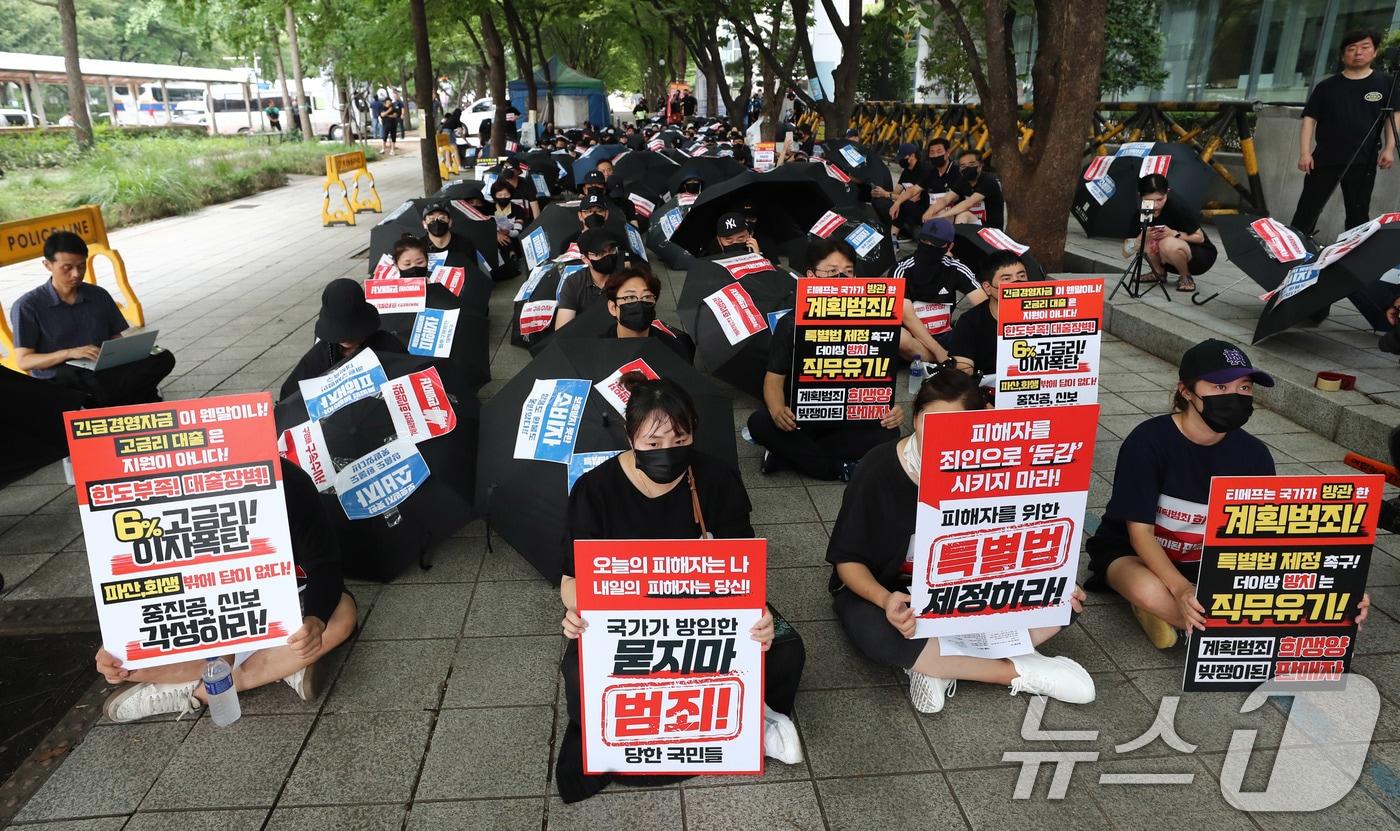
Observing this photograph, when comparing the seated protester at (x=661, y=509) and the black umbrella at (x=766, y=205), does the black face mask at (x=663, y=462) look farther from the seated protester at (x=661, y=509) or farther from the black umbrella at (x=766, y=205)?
the black umbrella at (x=766, y=205)

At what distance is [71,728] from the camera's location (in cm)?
347

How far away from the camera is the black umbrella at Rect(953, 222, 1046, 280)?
657cm

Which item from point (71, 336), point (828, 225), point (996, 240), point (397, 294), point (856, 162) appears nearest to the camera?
point (71, 336)

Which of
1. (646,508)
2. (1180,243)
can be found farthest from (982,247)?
(646,508)

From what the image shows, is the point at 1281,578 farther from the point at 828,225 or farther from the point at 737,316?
the point at 828,225

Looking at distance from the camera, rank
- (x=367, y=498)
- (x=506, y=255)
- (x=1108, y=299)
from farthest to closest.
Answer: (x=506, y=255) < (x=1108, y=299) < (x=367, y=498)

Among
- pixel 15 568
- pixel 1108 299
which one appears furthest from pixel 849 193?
pixel 15 568

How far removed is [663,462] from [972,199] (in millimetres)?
9133

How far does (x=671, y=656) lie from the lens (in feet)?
9.53

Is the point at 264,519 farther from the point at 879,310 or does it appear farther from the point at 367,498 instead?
the point at 879,310

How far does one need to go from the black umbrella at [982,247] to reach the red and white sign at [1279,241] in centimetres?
162

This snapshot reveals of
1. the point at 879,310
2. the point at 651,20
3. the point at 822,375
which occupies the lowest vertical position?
the point at 822,375

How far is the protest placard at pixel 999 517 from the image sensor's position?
317 centimetres

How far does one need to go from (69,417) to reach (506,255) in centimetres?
917
